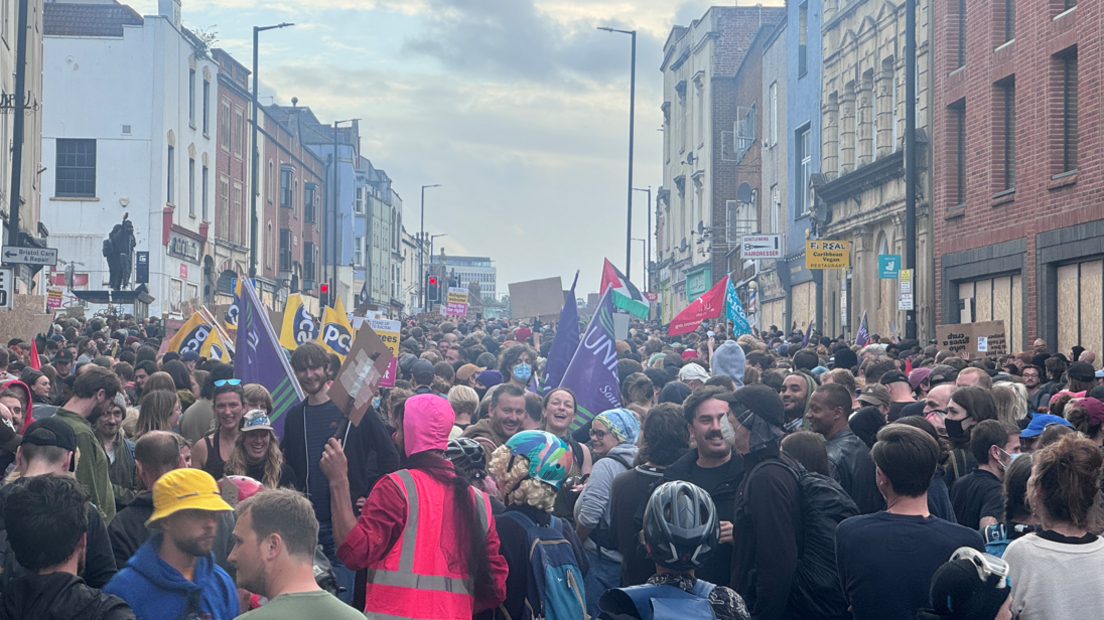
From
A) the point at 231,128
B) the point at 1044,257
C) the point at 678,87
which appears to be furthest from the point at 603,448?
the point at 678,87

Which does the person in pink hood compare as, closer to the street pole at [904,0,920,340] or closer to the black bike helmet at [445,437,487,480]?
the black bike helmet at [445,437,487,480]

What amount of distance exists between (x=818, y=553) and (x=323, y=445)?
3.11 meters

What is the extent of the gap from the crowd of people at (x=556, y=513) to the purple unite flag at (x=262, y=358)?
61cm

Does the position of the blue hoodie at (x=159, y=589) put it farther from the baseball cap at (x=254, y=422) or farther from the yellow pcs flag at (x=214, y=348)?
the yellow pcs flag at (x=214, y=348)

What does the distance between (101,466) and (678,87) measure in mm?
57828

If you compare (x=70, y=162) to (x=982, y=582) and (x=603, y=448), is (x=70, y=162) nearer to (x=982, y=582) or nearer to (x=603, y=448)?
(x=603, y=448)

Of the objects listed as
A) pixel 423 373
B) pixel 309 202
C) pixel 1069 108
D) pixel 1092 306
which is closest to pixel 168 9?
pixel 309 202

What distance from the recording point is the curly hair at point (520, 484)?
5078 millimetres

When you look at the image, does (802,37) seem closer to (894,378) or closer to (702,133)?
(702,133)

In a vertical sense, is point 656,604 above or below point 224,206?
below

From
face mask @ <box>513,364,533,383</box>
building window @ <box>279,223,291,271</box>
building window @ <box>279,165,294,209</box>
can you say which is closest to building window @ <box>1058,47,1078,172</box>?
face mask @ <box>513,364,533,383</box>

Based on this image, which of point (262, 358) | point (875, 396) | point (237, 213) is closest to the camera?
point (875, 396)

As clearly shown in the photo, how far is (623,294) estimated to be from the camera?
19.6 m

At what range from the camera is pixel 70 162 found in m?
41.1
